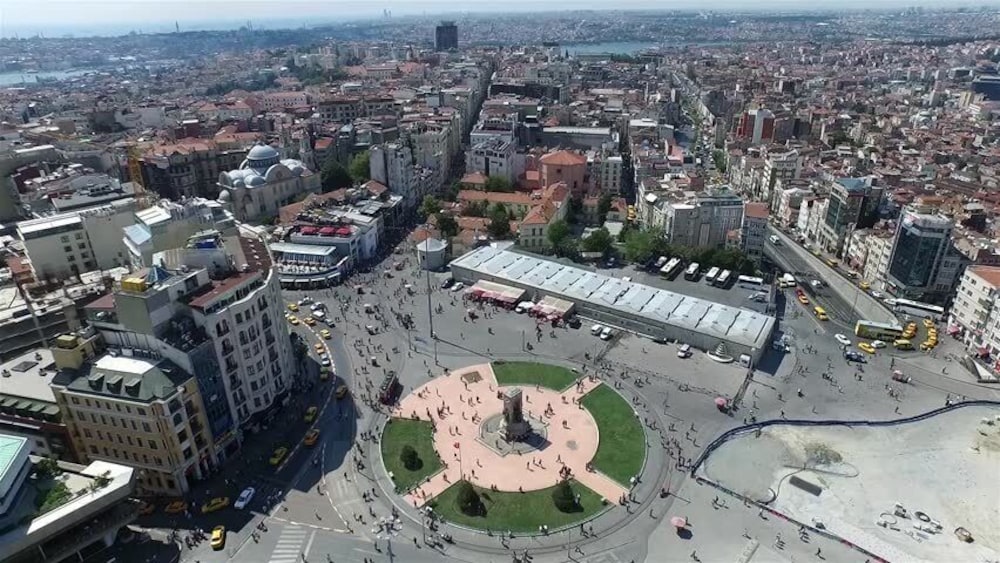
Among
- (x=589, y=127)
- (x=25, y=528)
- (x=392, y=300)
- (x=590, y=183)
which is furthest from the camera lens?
(x=589, y=127)

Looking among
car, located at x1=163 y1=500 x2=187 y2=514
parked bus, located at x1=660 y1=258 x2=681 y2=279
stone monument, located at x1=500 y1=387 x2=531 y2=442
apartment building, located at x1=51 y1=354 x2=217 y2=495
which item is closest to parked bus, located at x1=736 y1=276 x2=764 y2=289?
parked bus, located at x1=660 y1=258 x2=681 y2=279

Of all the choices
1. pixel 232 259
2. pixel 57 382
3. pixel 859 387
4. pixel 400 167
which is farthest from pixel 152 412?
pixel 400 167

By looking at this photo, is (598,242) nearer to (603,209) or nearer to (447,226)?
(603,209)

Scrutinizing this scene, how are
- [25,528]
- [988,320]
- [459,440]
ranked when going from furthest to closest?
[988,320] → [459,440] → [25,528]

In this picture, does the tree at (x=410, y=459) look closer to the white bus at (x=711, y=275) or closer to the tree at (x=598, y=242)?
the tree at (x=598, y=242)

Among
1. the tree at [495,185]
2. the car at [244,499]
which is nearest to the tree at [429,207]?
the tree at [495,185]

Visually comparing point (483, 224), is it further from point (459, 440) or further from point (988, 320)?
point (988, 320)
